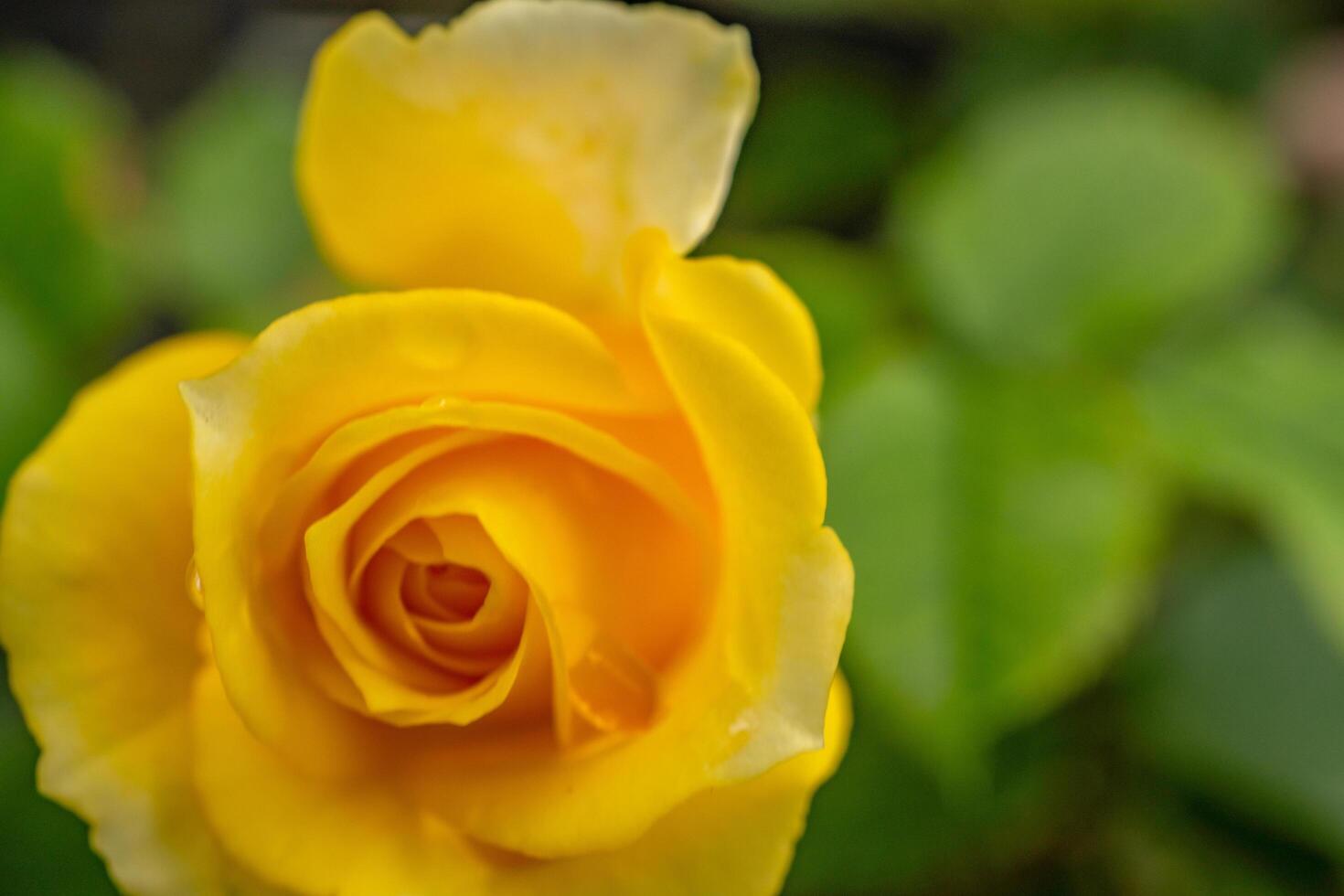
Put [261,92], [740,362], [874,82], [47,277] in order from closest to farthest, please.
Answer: [740,362], [47,277], [261,92], [874,82]

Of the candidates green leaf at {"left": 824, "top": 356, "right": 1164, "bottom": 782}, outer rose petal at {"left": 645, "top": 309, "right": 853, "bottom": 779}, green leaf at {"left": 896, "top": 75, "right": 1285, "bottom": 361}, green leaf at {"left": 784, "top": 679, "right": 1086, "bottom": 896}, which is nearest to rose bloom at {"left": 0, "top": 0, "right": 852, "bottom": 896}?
outer rose petal at {"left": 645, "top": 309, "right": 853, "bottom": 779}

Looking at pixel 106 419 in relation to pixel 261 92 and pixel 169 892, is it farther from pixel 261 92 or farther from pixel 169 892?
pixel 261 92

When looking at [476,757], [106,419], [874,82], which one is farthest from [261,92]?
[476,757]

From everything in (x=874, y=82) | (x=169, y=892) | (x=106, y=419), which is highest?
(x=106, y=419)

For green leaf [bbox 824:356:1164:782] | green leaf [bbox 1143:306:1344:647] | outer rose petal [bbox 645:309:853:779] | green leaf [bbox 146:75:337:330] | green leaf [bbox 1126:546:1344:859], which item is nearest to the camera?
outer rose petal [bbox 645:309:853:779]

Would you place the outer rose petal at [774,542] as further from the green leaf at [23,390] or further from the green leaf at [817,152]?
the green leaf at [817,152]

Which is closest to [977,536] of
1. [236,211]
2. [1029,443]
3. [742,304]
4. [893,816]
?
[1029,443]

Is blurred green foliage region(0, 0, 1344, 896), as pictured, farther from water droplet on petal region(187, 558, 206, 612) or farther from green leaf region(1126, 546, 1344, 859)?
water droplet on petal region(187, 558, 206, 612)
